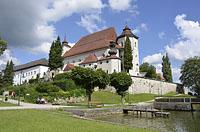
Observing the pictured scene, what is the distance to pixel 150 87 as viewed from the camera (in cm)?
7362

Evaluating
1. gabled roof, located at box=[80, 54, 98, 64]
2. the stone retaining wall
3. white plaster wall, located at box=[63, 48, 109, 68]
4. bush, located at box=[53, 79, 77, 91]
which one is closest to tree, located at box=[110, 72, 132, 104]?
the stone retaining wall

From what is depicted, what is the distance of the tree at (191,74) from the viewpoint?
86188mm

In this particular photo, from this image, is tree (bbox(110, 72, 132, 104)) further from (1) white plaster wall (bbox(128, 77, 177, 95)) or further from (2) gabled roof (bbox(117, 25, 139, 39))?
(2) gabled roof (bbox(117, 25, 139, 39))

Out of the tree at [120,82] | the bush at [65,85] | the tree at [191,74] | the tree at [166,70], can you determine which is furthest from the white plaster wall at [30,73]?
the tree at [120,82]

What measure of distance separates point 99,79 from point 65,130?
2956 cm

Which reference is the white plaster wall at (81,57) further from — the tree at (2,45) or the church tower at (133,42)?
the tree at (2,45)

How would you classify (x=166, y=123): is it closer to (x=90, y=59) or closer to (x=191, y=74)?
(x=90, y=59)

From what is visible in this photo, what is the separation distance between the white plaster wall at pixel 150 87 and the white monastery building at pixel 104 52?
4296 mm

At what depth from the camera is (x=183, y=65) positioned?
297ft

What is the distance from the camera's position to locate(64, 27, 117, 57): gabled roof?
3179 inches

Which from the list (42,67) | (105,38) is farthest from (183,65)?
(42,67)

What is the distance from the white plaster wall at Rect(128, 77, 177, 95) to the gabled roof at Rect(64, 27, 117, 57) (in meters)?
15.2

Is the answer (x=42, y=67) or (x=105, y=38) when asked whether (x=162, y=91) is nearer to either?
(x=105, y=38)

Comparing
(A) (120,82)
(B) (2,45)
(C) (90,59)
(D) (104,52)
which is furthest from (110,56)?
(B) (2,45)
